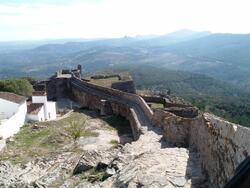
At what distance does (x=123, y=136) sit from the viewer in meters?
35.0

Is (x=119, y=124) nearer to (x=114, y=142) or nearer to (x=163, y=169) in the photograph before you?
(x=114, y=142)

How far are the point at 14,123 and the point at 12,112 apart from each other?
2396 millimetres

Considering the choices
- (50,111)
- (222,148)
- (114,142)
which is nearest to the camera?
(222,148)

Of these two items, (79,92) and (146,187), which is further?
(79,92)

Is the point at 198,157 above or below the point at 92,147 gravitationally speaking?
above

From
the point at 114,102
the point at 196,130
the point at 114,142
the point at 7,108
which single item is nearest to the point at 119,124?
the point at 114,102

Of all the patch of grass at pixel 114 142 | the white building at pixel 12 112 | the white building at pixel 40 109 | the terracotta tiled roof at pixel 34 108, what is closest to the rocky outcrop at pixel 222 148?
the patch of grass at pixel 114 142

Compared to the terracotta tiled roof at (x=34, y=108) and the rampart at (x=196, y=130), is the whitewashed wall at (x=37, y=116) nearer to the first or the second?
the terracotta tiled roof at (x=34, y=108)

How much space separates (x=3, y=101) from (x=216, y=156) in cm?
A: 3065

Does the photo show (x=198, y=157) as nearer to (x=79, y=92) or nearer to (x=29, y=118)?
(x=29, y=118)

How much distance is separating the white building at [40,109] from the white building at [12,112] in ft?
3.47

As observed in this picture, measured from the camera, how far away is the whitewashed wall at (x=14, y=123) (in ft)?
115

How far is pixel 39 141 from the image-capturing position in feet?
110

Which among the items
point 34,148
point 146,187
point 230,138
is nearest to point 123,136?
point 34,148
